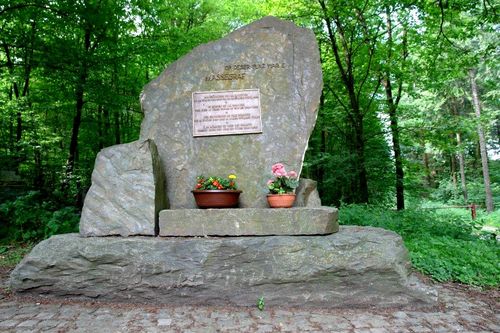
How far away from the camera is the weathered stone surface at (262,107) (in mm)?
4531

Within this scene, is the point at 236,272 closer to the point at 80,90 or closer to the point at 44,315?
the point at 44,315

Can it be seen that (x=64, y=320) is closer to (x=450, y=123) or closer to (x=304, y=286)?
(x=304, y=286)

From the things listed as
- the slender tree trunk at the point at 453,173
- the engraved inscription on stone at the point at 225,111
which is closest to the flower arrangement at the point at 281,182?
the engraved inscription on stone at the point at 225,111

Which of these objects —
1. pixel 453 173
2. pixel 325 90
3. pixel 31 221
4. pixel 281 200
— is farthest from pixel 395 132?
pixel 453 173

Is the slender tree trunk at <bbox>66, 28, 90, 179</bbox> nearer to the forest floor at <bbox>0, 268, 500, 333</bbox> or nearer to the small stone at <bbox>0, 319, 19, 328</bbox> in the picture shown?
the forest floor at <bbox>0, 268, 500, 333</bbox>

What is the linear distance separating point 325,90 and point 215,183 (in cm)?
800

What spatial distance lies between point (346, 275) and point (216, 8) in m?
12.3

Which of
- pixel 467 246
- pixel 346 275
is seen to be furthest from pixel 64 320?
pixel 467 246

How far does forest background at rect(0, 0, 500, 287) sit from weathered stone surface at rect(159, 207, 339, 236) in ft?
7.22

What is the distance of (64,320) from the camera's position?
10.5 ft

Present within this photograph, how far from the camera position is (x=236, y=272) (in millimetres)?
3617

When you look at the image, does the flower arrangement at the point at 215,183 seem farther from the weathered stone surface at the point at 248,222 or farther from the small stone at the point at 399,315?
the small stone at the point at 399,315

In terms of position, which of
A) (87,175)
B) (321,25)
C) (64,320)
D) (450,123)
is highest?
(321,25)

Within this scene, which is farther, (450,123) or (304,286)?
(450,123)
